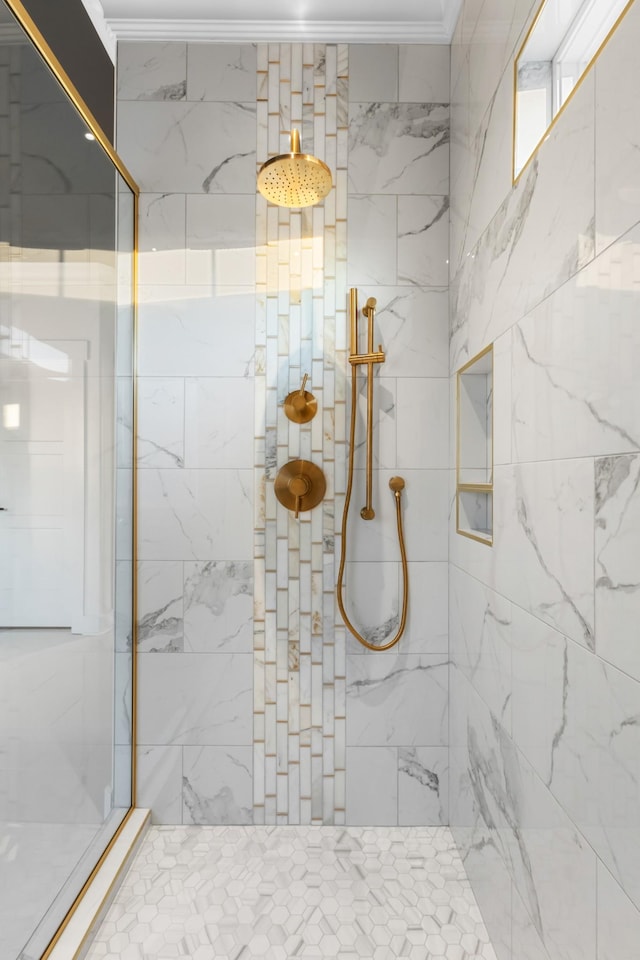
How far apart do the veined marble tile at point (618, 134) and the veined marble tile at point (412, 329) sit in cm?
115

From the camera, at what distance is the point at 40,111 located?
136 cm

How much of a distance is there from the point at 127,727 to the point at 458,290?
70.1 inches

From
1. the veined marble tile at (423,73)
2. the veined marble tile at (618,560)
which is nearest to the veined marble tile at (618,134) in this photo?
the veined marble tile at (618,560)

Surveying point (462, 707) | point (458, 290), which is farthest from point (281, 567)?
point (458, 290)

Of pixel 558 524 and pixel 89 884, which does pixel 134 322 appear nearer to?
pixel 558 524

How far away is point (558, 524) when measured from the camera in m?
1.11

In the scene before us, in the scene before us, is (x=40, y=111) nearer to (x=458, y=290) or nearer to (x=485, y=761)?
(x=458, y=290)

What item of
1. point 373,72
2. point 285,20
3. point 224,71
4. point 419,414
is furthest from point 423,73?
point 419,414

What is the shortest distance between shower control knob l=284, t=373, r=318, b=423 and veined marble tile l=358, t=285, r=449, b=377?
0.28m

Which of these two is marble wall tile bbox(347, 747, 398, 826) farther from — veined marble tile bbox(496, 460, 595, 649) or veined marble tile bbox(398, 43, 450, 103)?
veined marble tile bbox(398, 43, 450, 103)

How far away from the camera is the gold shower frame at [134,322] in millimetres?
1333

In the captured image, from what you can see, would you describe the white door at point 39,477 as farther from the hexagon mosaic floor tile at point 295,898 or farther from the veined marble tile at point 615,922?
the veined marble tile at point 615,922

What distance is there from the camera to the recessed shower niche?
6.06 feet

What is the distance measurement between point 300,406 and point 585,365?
1.13 m
